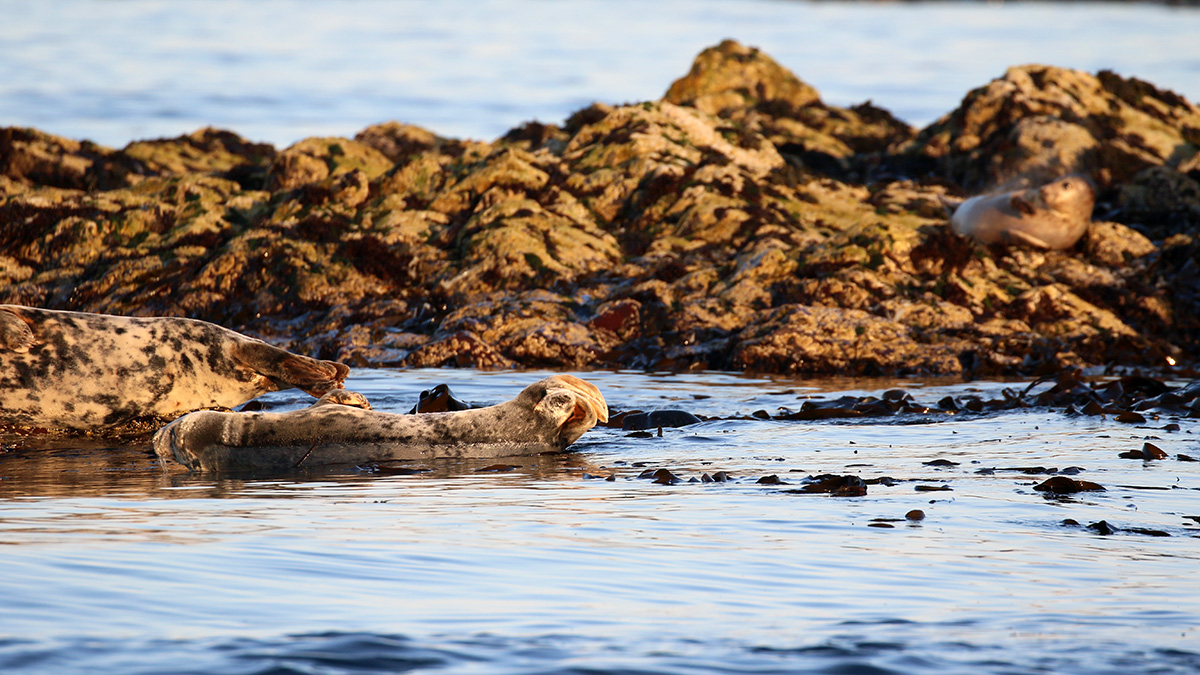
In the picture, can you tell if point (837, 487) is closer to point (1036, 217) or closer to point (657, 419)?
point (657, 419)

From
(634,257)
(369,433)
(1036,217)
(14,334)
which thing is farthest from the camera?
(634,257)

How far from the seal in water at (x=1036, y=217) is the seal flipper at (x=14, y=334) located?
11.9 metres

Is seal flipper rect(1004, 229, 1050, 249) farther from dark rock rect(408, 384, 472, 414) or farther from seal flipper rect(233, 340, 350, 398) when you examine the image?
seal flipper rect(233, 340, 350, 398)

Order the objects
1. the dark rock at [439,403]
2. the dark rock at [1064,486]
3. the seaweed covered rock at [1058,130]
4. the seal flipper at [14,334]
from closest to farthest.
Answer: the dark rock at [1064,486], the seal flipper at [14,334], the dark rock at [439,403], the seaweed covered rock at [1058,130]

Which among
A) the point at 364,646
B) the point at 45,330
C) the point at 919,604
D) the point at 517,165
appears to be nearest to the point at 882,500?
the point at 919,604

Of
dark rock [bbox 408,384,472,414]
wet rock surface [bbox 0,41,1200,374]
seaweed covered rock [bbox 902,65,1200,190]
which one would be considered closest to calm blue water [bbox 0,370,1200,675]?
dark rock [bbox 408,384,472,414]

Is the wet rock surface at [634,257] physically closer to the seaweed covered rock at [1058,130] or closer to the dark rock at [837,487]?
the seaweed covered rock at [1058,130]

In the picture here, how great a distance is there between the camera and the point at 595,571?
12.5ft

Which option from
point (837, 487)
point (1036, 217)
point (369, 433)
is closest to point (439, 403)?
point (369, 433)

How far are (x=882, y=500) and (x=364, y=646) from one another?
314 cm

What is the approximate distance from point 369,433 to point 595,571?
9.87 ft

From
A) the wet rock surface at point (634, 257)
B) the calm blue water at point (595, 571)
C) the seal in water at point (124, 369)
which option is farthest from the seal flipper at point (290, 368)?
the wet rock surface at point (634, 257)

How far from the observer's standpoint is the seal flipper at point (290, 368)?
7.71 metres

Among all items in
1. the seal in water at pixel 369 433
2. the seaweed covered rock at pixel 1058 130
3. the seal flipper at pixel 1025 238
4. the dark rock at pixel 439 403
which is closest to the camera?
the seal in water at pixel 369 433
